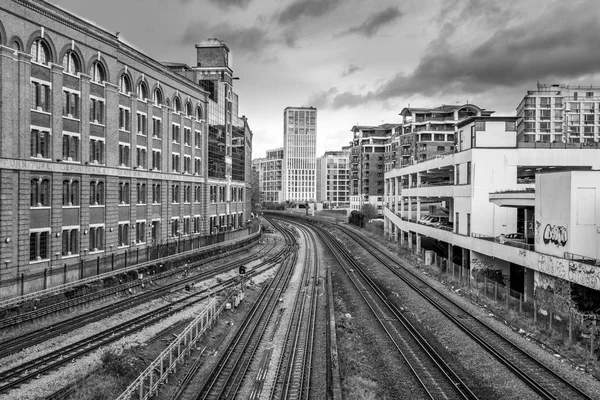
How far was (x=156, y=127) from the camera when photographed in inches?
1863

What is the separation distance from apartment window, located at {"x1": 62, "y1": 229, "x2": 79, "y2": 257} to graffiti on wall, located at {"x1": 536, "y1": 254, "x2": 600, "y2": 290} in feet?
99.5

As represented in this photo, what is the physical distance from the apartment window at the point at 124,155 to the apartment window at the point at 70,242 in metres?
8.45

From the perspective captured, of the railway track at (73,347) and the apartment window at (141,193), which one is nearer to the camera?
the railway track at (73,347)

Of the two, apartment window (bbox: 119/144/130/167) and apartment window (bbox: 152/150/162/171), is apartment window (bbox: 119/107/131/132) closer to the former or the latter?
apartment window (bbox: 119/144/130/167)

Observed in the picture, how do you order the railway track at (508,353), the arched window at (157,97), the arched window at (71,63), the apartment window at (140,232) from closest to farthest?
the railway track at (508,353), the arched window at (71,63), the apartment window at (140,232), the arched window at (157,97)

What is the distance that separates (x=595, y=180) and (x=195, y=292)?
25633 millimetres

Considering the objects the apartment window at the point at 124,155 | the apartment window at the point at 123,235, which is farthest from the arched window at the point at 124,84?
the apartment window at the point at 123,235

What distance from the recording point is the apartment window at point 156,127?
46.5 meters

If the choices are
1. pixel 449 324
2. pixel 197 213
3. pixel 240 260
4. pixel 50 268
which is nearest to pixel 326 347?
pixel 449 324

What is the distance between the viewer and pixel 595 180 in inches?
964

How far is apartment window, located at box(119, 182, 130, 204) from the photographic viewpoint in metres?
40.0

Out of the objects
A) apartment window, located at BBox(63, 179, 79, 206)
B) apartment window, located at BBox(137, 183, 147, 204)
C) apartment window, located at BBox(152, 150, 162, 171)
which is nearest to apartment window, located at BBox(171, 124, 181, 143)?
apartment window, located at BBox(152, 150, 162, 171)

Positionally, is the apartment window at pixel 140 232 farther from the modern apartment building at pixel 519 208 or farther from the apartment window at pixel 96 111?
the modern apartment building at pixel 519 208

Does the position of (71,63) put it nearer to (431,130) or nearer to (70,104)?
(70,104)
